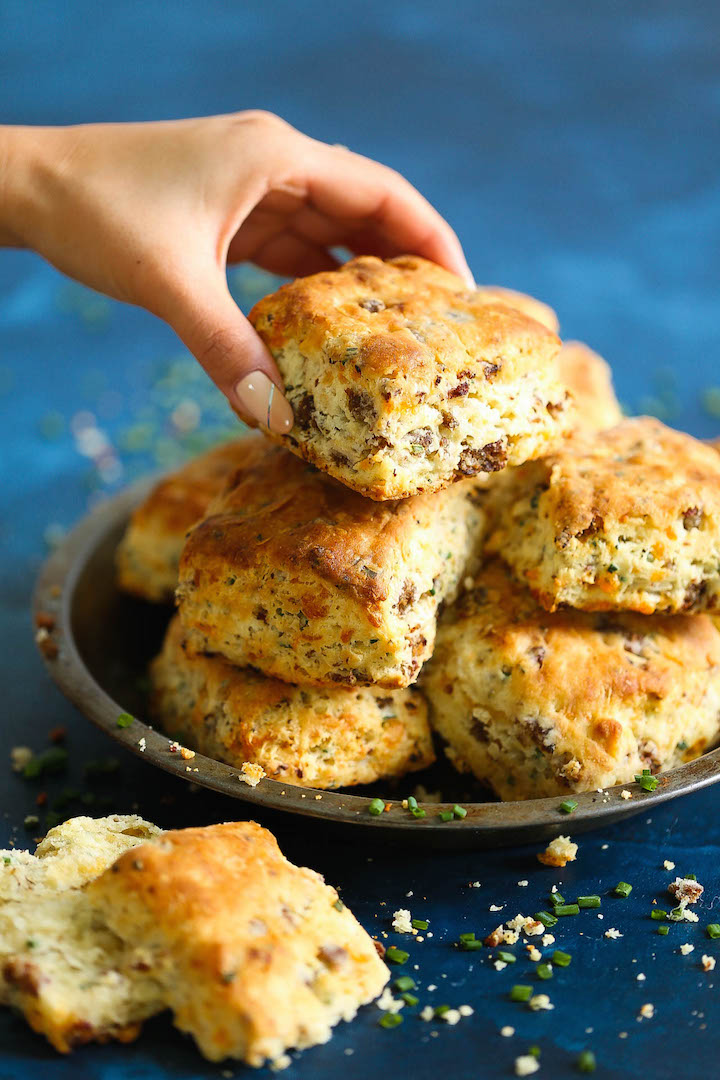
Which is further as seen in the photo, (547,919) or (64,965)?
(547,919)

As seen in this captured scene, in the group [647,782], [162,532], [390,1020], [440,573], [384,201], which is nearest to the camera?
[390,1020]

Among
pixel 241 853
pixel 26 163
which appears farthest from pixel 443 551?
pixel 26 163

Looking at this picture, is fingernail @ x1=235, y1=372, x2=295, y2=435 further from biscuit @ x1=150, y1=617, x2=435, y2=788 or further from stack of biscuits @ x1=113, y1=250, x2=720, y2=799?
biscuit @ x1=150, y1=617, x2=435, y2=788

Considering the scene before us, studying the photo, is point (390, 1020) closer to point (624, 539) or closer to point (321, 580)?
point (321, 580)

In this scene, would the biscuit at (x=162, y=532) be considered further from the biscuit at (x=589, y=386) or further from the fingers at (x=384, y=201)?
the biscuit at (x=589, y=386)

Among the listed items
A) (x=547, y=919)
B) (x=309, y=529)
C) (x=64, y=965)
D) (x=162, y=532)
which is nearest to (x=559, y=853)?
(x=547, y=919)

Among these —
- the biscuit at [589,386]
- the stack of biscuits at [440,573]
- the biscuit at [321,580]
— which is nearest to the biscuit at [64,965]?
the stack of biscuits at [440,573]

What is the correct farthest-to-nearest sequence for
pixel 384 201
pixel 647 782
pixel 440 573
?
pixel 384 201 < pixel 440 573 < pixel 647 782
